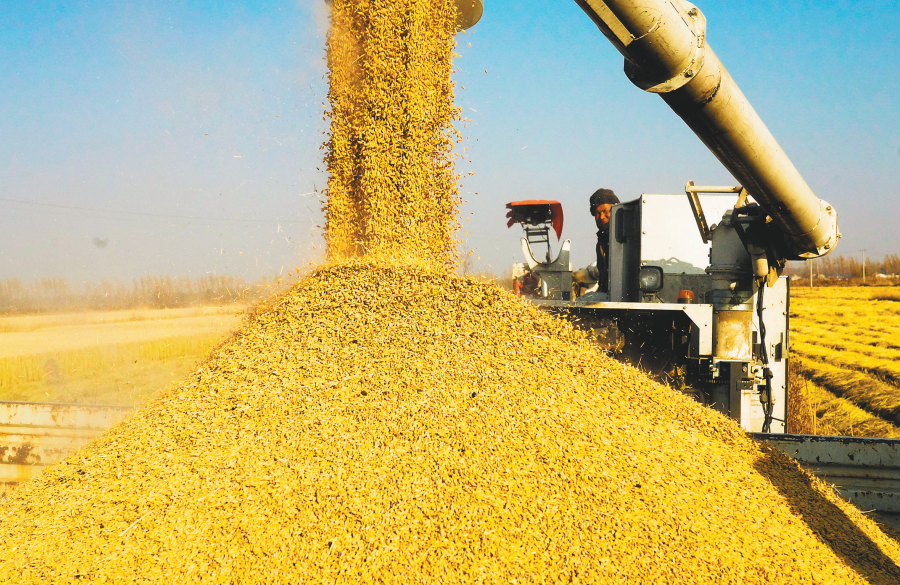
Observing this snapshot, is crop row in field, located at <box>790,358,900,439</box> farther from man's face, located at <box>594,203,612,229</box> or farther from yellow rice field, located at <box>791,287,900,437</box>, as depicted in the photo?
man's face, located at <box>594,203,612,229</box>

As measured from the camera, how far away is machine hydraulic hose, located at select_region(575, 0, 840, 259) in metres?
1.71

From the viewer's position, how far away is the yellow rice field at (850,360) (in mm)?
7852

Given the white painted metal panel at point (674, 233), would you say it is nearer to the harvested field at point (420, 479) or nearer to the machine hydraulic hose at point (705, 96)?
the machine hydraulic hose at point (705, 96)

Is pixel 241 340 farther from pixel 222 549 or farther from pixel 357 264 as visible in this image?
pixel 222 549

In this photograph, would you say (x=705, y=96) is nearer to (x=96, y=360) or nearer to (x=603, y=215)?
(x=603, y=215)

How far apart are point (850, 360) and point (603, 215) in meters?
10.2

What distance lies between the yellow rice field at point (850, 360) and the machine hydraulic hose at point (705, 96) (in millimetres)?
4245

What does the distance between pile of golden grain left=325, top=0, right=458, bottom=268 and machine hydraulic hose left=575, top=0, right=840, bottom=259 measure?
1.84 m

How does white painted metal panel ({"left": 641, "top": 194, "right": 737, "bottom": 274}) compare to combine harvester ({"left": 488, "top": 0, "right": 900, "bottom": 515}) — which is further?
white painted metal panel ({"left": 641, "top": 194, "right": 737, "bottom": 274})

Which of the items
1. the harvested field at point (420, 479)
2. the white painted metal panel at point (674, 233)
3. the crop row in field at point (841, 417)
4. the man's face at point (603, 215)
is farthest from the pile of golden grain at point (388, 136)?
the crop row in field at point (841, 417)

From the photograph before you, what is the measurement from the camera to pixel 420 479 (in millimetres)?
2043

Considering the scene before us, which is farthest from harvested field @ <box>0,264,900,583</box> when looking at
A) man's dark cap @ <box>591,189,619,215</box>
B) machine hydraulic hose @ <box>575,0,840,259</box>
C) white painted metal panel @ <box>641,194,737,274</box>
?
man's dark cap @ <box>591,189,619,215</box>

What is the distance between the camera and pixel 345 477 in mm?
2043

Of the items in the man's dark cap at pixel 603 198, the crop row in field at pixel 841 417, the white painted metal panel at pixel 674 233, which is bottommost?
the crop row in field at pixel 841 417
